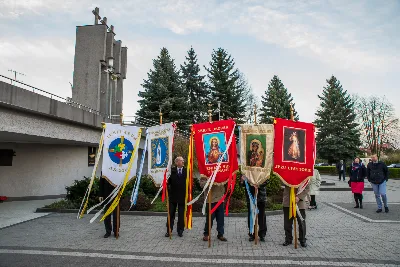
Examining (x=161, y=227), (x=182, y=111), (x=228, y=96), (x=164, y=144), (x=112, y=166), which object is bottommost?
(x=161, y=227)

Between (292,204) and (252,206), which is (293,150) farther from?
(252,206)

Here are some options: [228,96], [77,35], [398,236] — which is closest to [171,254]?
[398,236]

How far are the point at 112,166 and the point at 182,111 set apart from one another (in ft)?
88.3

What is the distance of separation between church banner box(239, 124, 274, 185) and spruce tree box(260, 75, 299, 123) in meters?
34.2

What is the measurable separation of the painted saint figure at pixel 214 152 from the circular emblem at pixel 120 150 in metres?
2.30

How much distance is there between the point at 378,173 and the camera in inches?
470

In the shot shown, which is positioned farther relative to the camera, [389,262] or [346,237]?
[346,237]

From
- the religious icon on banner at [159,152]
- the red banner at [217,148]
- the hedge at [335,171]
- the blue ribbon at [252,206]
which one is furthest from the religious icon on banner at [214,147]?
the hedge at [335,171]

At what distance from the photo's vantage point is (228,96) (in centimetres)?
4284

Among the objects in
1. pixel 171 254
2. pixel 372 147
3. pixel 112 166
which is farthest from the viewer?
pixel 372 147

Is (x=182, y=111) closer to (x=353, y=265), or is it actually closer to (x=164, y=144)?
(x=164, y=144)

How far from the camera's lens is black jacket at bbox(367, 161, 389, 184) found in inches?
468

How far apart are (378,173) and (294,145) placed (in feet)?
19.8

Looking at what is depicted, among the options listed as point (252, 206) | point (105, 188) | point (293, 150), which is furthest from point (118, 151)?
point (293, 150)
